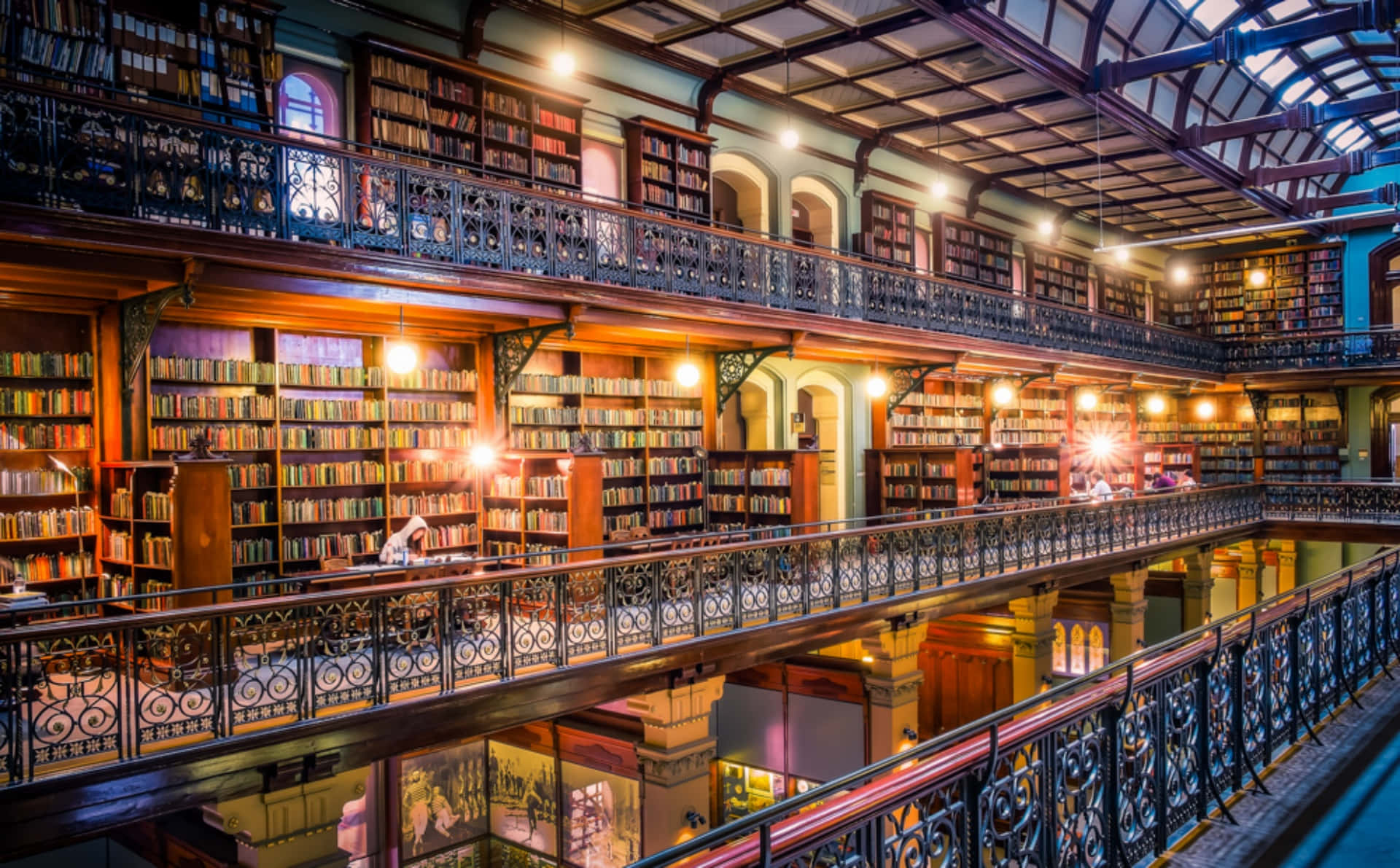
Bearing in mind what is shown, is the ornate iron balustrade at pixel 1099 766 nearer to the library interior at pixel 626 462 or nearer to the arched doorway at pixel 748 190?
the library interior at pixel 626 462

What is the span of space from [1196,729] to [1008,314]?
9.88m

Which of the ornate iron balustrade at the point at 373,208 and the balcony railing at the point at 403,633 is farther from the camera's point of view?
the ornate iron balustrade at the point at 373,208

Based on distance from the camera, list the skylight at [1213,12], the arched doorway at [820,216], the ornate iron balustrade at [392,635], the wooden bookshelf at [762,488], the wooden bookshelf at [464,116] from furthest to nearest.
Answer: the arched doorway at [820,216] → the skylight at [1213,12] → the wooden bookshelf at [762,488] → the wooden bookshelf at [464,116] → the ornate iron balustrade at [392,635]

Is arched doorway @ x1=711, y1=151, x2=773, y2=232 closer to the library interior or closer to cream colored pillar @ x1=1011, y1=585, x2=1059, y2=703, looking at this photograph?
the library interior

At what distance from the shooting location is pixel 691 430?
1046cm

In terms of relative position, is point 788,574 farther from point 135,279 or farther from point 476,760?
point 135,279

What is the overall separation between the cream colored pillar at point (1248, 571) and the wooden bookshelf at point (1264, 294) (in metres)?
4.84

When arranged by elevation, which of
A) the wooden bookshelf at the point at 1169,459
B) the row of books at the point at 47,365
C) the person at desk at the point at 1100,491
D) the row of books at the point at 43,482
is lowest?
the person at desk at the point at 1100,491

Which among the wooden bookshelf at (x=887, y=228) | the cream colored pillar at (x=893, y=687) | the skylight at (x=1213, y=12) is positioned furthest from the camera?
the wooden bookshelf at (x=887, y=228)

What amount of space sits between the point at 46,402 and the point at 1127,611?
11.7 meters

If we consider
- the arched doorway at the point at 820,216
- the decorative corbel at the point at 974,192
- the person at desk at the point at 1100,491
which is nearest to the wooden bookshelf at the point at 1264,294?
the decorative corbel at the point at 974,192

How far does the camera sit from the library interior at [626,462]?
4082 millimetres

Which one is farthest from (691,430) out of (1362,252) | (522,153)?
(1362,252)

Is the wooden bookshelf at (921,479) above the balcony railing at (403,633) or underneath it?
above
